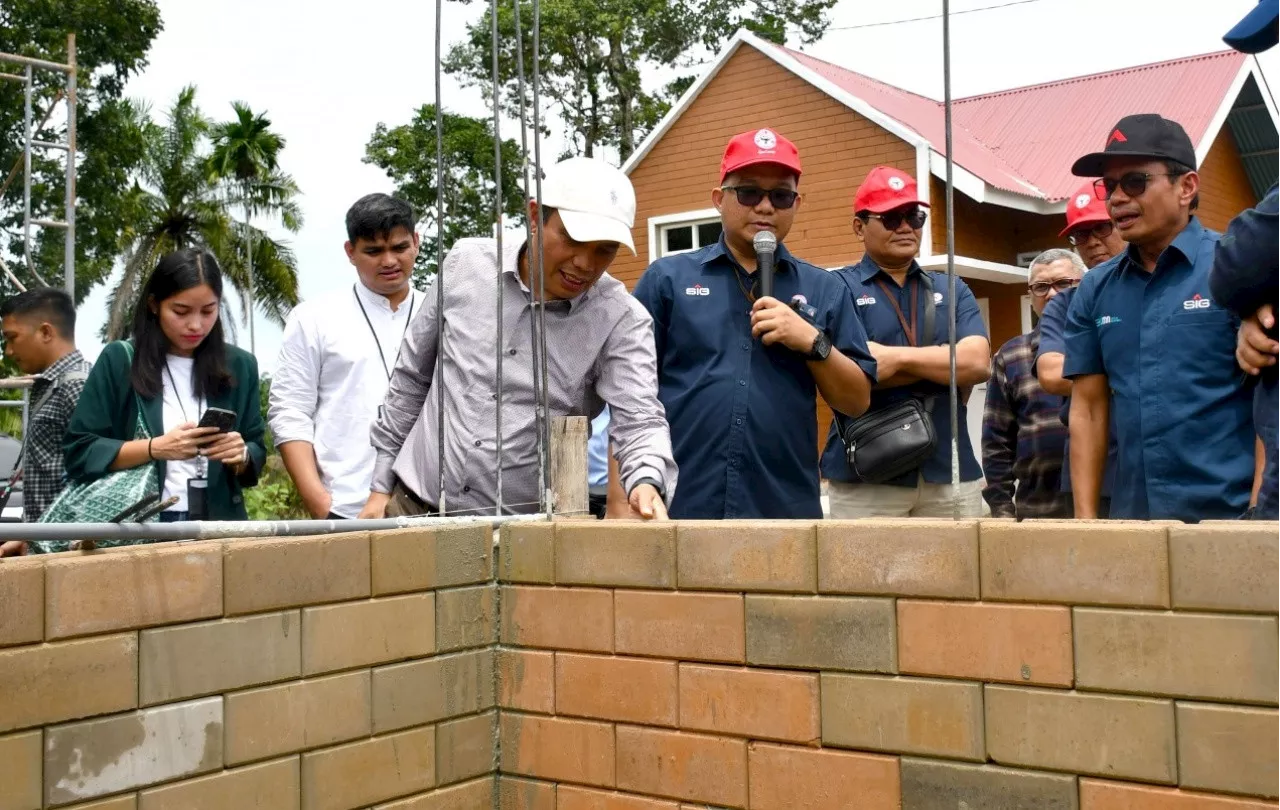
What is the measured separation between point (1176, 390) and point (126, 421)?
293 centimetres

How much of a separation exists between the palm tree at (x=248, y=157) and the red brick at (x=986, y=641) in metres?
38.0

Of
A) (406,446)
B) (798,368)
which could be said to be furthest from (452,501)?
(798,368)

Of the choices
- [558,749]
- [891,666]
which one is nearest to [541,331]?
[558,749]

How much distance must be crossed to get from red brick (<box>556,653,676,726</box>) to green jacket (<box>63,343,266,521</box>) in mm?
1298

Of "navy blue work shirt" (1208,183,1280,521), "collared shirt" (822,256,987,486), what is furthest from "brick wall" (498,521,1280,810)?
"collared shirt" (822,256,987,486)

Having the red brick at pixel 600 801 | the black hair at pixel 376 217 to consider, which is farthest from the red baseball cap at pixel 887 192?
the red brick at pixel 600 801

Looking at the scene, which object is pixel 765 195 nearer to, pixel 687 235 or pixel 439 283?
pixel 439 283

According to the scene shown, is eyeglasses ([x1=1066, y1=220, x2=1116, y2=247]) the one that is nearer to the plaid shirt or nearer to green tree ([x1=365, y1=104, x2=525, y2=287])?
the plaid shirt

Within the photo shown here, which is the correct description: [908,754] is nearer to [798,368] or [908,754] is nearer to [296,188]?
[798,368]

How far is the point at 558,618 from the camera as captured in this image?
329 centimetres

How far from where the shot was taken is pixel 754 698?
116 inches

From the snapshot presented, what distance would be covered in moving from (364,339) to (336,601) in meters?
1.73

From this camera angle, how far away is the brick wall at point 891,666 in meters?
2.36

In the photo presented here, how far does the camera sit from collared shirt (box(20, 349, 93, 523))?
13.8 feet
